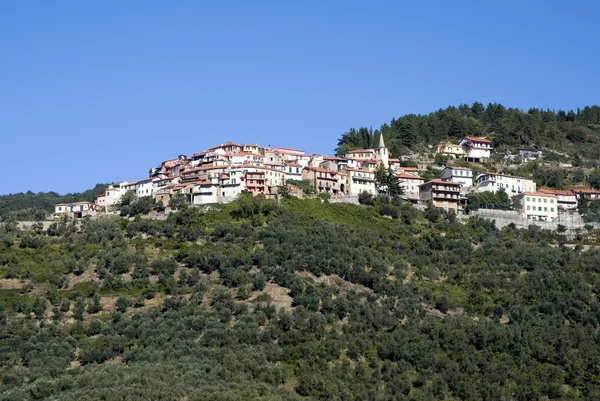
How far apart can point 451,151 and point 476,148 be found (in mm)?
3069

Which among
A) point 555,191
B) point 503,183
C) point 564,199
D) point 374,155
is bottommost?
point 564,199

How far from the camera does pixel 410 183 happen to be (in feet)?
354

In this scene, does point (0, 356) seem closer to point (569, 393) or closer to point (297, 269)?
point (297, 269)

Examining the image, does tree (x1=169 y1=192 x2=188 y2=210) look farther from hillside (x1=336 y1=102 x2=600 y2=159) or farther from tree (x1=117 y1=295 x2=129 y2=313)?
hillside (x1=336 y1=102 x2=600 y2=159)

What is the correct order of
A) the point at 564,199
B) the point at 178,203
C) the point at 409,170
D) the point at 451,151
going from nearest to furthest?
1. the point at 178,203
2. the point at 564,199
3. the point at 409,170
4. the point at 451,151

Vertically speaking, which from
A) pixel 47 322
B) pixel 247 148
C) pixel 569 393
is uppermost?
pixel 247 148

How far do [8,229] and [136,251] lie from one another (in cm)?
1626

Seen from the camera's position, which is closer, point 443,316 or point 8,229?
point 443,316

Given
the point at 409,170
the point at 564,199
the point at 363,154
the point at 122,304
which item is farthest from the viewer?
the point at 363,154

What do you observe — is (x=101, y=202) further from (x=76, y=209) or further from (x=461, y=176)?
(x=461, y=176)

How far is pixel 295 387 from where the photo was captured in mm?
Result: 61219

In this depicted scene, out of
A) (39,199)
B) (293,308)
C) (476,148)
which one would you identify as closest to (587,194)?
(476,148)

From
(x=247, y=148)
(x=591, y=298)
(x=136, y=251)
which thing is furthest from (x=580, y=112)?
(x=136, y=251)

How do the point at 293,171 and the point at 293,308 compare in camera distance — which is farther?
the point at 293,171
